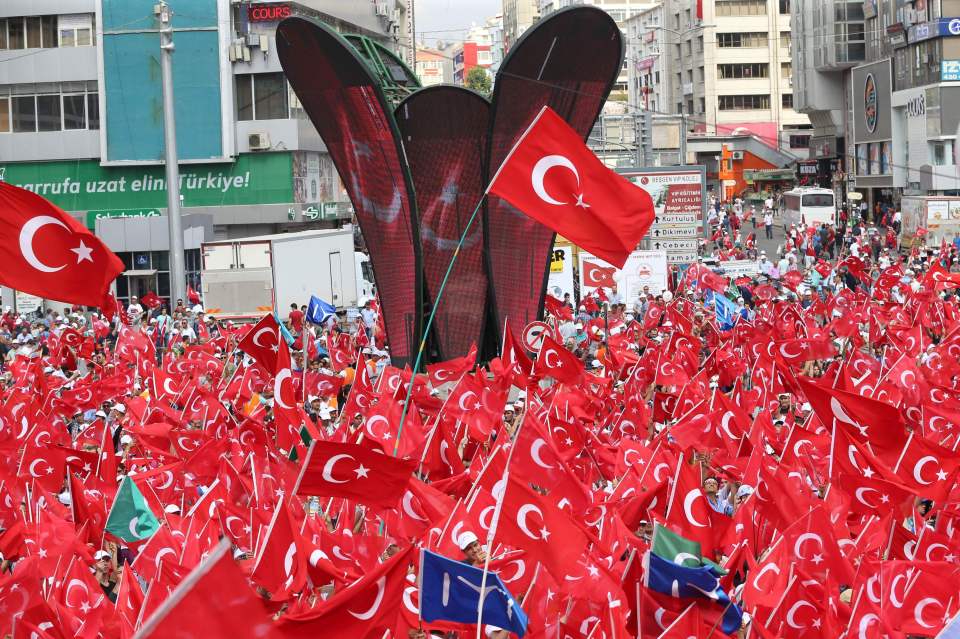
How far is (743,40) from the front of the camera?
10406 cm

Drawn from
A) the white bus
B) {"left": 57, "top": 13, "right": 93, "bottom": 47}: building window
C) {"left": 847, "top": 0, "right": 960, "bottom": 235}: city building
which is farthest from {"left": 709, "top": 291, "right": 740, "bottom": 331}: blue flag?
the white bus

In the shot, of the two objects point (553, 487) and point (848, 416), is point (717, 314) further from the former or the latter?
point (553, 487)

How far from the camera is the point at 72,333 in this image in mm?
27594

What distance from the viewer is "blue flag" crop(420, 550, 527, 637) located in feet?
28.4

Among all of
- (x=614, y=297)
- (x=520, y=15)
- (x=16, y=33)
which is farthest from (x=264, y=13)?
(x=520, y=15)

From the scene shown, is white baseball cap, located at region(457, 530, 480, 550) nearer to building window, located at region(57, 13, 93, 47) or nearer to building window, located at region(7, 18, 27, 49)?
building window, located at region(57, 13, 93, 47)

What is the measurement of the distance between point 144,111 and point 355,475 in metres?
45.4

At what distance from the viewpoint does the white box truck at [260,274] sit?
3669cm

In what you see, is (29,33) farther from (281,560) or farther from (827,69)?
(281,560)

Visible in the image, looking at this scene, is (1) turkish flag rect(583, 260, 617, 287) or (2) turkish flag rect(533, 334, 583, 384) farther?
(1) turkish flag rect(583, 260, 617, 287)

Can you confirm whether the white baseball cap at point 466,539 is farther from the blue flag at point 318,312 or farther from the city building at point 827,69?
the city building at point 827,69

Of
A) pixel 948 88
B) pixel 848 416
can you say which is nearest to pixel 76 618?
pixel 848 416

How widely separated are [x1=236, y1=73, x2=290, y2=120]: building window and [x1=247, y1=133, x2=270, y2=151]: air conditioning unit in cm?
78

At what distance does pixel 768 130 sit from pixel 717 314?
262ft
